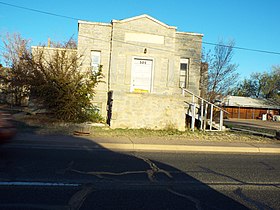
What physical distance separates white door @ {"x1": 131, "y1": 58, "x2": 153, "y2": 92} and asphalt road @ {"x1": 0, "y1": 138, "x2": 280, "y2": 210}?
834 cm

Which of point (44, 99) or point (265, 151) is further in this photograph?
point (44, 99)

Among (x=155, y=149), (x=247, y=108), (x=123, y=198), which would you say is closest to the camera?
(x=123, y=198)

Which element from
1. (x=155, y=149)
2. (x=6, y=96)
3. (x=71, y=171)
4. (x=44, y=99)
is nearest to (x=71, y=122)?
(x=44, y=99)

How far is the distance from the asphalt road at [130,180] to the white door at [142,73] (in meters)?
8.34

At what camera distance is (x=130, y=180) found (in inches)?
226

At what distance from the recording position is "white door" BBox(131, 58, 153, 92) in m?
16.8

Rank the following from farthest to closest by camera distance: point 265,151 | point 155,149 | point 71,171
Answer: point 265,151 < point 155,149 < point 71,171

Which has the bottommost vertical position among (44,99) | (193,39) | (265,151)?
(265,151)

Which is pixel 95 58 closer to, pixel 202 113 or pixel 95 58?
pixel 95 58

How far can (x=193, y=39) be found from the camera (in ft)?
57.9

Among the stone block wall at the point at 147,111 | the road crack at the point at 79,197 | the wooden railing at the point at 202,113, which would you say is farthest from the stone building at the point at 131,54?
the road crack at the point at 79,197

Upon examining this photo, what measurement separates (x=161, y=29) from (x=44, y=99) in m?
8.42

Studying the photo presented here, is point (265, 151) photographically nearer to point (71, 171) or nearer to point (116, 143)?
point (116, 143)

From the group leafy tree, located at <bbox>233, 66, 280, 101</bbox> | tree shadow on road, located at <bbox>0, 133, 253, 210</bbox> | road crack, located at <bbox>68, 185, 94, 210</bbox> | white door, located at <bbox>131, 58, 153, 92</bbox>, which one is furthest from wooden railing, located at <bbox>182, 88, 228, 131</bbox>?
leafy tree, located at <bbox>233, 66, 280, 101</bbox>
